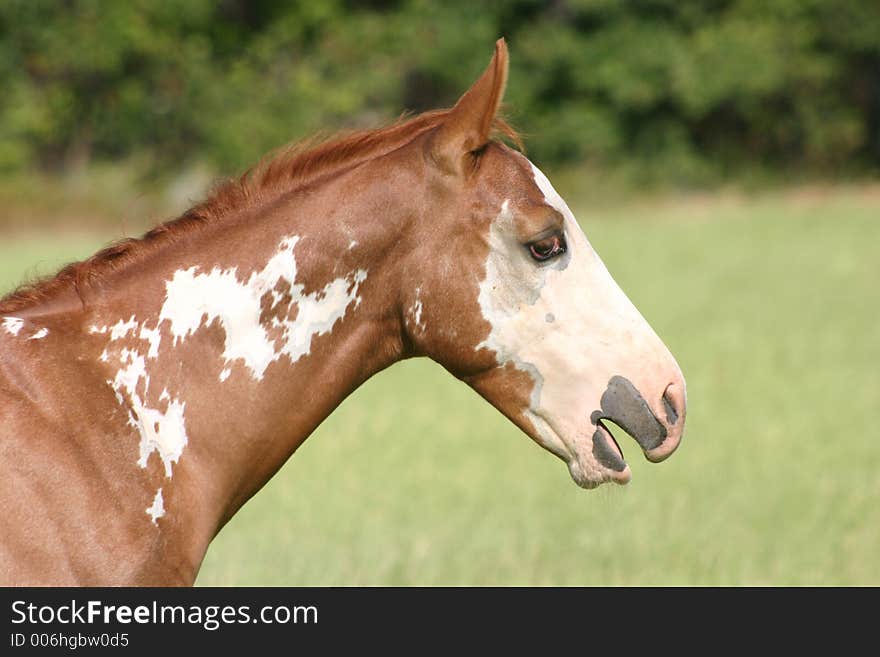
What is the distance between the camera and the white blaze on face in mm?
3072

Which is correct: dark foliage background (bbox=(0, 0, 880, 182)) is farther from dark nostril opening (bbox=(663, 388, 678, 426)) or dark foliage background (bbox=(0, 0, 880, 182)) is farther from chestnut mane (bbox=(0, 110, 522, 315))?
dark nostril opening (bbox=(663, 388, 678, 426))

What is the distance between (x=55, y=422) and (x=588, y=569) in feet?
14.6

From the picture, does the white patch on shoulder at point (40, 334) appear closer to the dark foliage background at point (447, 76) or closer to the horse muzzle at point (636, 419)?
the horse muzzle at point (636, 419)

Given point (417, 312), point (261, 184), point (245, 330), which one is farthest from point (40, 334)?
point (417, 312)

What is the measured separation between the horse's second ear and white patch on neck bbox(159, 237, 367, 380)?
1.18 feet

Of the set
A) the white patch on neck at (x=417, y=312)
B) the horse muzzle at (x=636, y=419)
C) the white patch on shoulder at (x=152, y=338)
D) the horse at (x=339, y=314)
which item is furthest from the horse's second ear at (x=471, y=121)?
the white patch on shoulder at (x=152, y=338)

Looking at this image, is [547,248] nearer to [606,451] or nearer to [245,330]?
[606,451]

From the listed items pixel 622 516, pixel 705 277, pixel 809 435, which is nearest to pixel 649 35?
pixel 705 277

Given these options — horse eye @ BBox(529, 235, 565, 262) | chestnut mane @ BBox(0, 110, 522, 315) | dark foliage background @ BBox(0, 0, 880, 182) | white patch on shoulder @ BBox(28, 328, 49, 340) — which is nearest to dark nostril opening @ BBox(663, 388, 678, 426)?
horse eye @ BBox(529, 235, 565, 262)

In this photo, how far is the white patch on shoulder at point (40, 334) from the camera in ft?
9.71

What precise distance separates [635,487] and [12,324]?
6.48 metres

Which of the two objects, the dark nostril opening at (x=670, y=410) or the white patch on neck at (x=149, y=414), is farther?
the dark nostril opening at (x=670, y=410)

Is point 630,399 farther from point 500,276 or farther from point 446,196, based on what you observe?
point 446,196

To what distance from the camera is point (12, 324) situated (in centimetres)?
300
